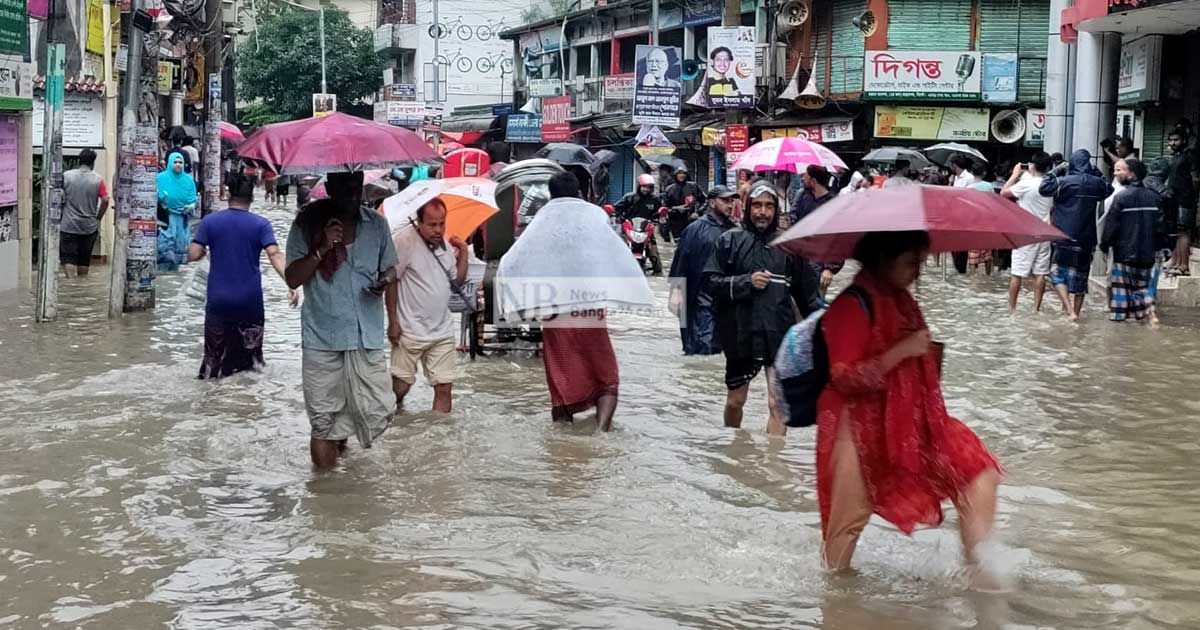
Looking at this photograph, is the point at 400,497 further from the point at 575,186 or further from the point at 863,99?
the point at 863,99

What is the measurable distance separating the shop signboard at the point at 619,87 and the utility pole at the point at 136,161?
88.3ft

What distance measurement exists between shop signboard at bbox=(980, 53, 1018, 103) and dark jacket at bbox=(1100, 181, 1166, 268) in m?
17.8

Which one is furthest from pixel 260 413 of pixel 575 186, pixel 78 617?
pixel 78 617

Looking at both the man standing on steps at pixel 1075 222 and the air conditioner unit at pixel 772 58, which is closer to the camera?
the man standing on steps at pixel 1075 222

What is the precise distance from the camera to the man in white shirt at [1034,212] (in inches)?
630

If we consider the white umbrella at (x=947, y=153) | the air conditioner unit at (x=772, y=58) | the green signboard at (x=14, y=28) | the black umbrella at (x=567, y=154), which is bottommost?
the black umbrella at (x=567, y=154)

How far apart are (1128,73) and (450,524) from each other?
1909 cm

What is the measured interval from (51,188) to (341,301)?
804 cm

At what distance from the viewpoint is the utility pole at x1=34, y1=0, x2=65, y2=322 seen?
14078mm

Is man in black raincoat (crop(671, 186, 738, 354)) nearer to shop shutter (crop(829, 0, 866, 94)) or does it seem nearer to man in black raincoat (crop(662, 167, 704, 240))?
man in black raincoat (crop(662, 167, 704, 240))

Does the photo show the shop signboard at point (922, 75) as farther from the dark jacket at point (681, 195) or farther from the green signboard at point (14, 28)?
the green signboard at point (14, 28)

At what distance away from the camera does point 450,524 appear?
6746 millimetres

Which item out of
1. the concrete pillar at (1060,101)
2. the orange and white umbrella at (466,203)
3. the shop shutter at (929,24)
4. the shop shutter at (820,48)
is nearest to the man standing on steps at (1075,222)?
the concrete pillar at (1060,101)

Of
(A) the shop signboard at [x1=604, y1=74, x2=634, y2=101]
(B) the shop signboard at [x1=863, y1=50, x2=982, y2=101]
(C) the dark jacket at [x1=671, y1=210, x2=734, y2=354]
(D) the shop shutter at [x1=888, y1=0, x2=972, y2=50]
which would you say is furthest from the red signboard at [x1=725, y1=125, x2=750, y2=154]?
(C) the dark jacket at [x1=671, y1=210, x2=734, y2=354]
